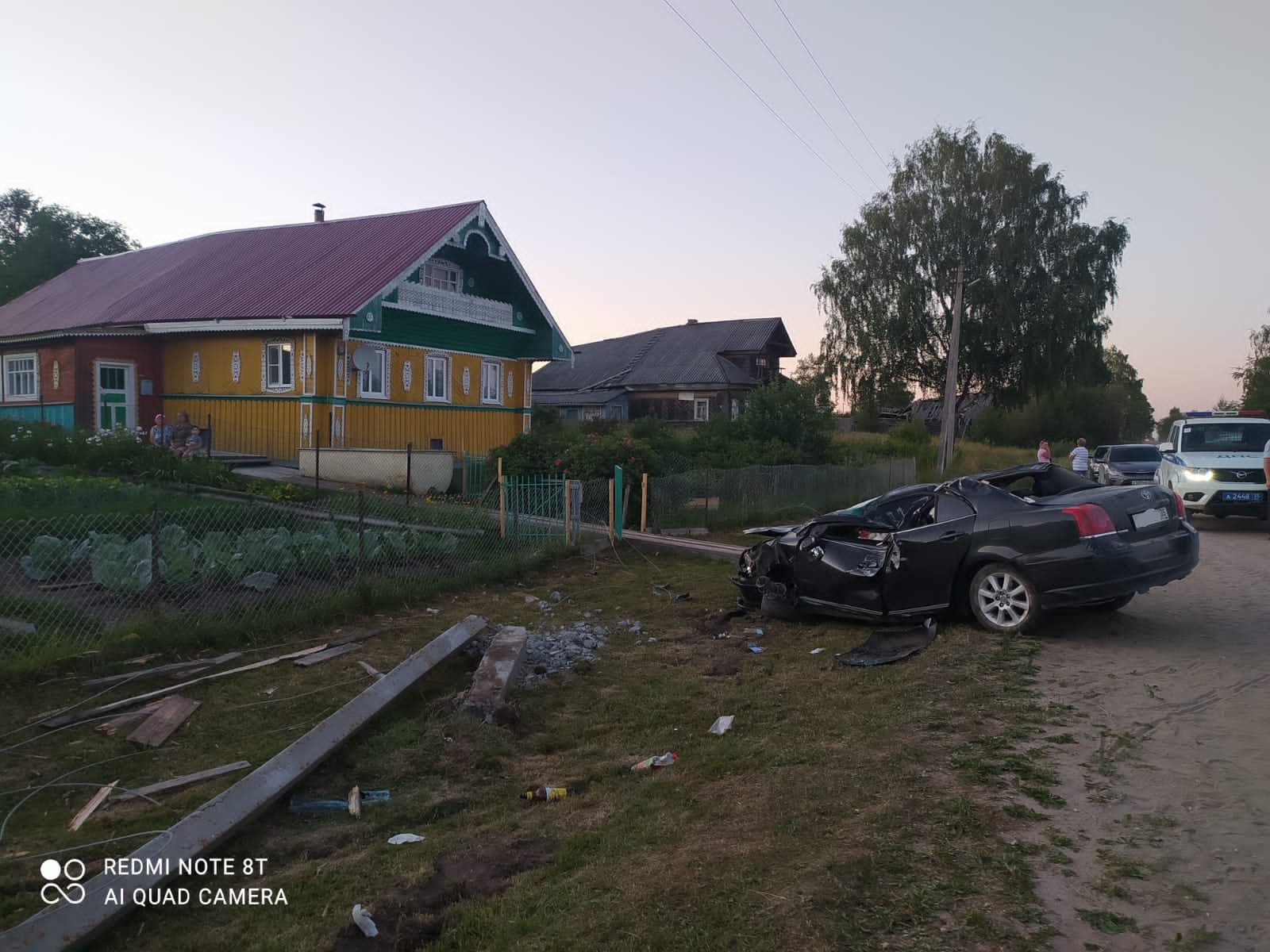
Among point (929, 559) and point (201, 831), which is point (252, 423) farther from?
point (201, 831)

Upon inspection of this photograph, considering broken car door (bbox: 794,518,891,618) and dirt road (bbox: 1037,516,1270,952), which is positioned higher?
broken car door (bbox: 794,518,891,618)

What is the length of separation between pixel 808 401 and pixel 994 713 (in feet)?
57.0

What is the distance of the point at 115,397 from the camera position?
2100cm

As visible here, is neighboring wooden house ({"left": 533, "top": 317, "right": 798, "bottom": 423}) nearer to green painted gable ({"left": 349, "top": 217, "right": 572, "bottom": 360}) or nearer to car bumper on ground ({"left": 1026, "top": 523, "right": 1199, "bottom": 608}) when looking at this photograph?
green painted gable ({"left": 349, "top": 217, "right": 572, "bottom": 360})

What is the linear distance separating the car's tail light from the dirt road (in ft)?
3.09

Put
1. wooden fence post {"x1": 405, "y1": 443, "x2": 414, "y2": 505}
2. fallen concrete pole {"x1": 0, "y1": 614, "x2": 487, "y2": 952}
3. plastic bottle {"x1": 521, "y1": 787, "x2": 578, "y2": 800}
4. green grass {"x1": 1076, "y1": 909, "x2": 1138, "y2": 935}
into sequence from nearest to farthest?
green grass {"x1": 1076, "y1": 909, "x2": 1138, "y2": 935} < fallen concrete pole {"x1": 0, "y1": 614, "x2": 487, "y2": 952} < plastic bottle {"x1": 521, "y1": 787, "x2": 578, "y2": 800} < wooden fence post {"x1": 405, "y1": 443, "x2": 414, "y2": 505}

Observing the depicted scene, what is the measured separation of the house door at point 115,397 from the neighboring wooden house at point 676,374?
22.3 m

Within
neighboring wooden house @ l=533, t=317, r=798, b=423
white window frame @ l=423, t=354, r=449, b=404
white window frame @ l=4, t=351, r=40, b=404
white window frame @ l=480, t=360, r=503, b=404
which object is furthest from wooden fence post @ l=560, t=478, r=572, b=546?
neighboring wooden house @ l=533, t=317, r=798, b=423

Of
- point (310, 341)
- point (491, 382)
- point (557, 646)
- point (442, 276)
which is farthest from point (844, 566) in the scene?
point (491, 382)

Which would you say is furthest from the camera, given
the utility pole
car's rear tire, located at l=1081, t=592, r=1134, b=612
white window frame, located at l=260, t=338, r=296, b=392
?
the utility pole

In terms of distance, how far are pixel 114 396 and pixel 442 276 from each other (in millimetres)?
8456

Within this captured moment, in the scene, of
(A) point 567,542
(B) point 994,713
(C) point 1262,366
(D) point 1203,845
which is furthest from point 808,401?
(C) point 1262,366

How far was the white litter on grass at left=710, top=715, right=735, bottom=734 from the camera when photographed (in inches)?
218

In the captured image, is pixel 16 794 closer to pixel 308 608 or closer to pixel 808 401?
pixel 308 608
